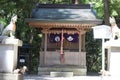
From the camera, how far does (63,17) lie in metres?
23.3

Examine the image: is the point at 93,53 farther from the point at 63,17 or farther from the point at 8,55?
the point at 8,55

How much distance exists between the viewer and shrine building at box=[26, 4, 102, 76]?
2245cm

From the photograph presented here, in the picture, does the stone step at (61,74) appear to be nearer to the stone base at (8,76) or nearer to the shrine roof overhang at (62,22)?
the shrine roof overhang at (62,22)

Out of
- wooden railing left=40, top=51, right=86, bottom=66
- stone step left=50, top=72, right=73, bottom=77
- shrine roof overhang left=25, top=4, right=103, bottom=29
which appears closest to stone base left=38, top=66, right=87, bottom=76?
wooden railing left=40, top=51, right=86, bottom=66

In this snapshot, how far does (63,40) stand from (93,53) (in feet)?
30.1

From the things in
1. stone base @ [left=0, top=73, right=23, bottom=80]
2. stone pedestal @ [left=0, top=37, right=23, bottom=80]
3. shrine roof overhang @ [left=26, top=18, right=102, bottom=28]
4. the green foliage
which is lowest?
the green foliage

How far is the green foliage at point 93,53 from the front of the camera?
31875 millimetres

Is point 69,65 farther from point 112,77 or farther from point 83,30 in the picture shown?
point 112,77

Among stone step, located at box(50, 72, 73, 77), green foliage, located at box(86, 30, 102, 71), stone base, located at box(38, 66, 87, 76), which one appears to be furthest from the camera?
green foliage, located at box(86, 30, 102, 71)

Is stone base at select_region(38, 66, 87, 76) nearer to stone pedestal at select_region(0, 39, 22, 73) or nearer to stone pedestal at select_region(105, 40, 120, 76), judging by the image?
stone pedestal at select_region(0, 39, 22, 73)

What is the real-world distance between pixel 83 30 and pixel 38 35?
889 centimetres

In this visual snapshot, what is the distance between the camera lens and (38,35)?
31.3 metres

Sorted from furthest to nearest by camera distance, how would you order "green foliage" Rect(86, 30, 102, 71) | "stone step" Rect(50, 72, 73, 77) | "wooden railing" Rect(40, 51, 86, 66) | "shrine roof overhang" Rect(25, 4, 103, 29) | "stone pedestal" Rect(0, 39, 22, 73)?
1. "green foliage" Rect(86, 30, 102, 71)
2. "wooden railing" Rect(40, 51, 86, 66)
3. "shrine roof overhang" Rect(25, 4, 103, 29)
4. "stone step" Rect(50, 72, 73, 77)
5. "stone pedestal" Rect(0, 39, 22, 73)

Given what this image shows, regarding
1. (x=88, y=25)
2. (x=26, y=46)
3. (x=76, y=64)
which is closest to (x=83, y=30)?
(x=88, y=25)
